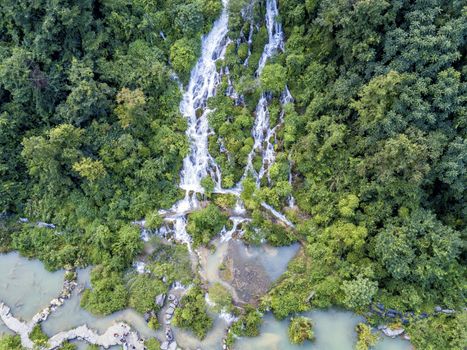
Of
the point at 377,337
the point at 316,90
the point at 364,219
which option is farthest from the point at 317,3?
the point at 377,337

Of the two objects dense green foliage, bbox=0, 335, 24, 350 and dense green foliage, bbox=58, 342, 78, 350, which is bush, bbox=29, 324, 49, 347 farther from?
dense green foliage, bbox=58, 342, 78, 350

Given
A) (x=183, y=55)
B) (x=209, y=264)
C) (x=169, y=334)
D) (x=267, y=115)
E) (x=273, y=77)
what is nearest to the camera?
(x=169, y=334)

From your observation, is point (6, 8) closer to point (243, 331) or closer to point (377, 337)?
point (243, 331)

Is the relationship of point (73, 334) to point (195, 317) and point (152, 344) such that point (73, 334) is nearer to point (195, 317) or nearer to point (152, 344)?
point (152, 344)

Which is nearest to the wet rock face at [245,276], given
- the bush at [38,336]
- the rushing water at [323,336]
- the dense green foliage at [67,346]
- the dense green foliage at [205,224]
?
the rushing water at [323,336]

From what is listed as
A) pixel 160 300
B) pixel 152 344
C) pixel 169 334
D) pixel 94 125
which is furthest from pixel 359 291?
pixel 94 125

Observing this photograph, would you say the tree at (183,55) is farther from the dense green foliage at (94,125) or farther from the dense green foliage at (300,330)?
the dense green foliage at (300,330)

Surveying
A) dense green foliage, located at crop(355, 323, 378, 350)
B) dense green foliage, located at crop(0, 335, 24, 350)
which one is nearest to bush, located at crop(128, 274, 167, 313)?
dense green foliage, located at crop(0, 335, 24, 350)
